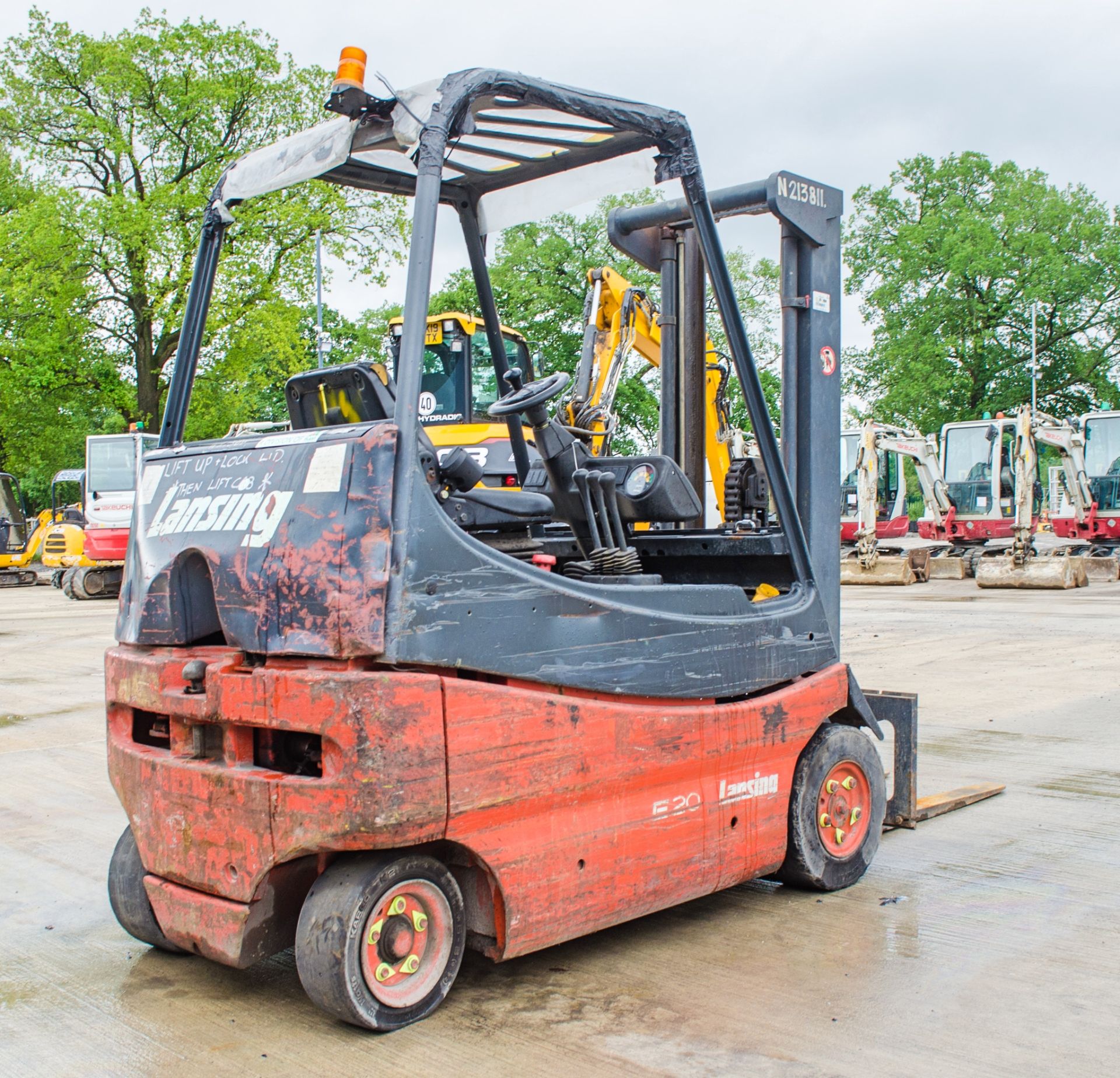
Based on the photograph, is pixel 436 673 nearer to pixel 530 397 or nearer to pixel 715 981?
pixel 530 397

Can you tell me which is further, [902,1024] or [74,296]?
[74,296]

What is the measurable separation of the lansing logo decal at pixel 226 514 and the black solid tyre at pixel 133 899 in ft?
3.29

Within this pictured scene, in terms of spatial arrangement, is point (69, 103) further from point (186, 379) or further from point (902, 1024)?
point (902, 1024)

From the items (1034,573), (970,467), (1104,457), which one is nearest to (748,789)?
(1034,573)

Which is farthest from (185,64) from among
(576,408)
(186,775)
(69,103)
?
(186,775)

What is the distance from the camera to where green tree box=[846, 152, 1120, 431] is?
4456 cm

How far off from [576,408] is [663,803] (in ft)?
19.5

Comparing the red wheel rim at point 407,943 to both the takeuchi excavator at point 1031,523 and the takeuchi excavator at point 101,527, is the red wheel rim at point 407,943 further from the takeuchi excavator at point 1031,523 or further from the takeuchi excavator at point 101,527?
the takeuchi excavator at point 101,527

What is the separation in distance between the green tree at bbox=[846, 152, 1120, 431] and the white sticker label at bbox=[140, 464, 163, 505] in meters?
44.1

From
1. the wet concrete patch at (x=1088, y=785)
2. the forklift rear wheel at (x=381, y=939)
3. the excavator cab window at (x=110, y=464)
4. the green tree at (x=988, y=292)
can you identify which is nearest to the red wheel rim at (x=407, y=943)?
the forklift rear wheel at (x=381, y=939)

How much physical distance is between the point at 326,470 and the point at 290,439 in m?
0.28

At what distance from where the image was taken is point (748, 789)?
4.16 metres

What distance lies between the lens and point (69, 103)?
98.5ft

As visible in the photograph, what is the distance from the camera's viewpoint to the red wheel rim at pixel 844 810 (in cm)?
453
